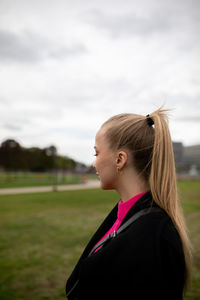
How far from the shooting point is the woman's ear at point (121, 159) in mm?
1423

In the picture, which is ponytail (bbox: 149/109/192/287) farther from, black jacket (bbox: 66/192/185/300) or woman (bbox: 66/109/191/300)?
black jacket (bbox: 66/192/185/300)

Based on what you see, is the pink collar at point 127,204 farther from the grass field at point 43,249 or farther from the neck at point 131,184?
the grass field at point 43,249

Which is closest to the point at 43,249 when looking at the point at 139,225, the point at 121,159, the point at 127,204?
the point at 127,204

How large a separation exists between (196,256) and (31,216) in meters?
6.67

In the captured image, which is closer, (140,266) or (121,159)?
(140,266)

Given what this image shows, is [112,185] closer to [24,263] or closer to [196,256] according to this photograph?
[24,263]

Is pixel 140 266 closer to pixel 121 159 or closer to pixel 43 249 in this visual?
pixel 121 159

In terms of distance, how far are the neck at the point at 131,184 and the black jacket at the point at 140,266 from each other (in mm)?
228

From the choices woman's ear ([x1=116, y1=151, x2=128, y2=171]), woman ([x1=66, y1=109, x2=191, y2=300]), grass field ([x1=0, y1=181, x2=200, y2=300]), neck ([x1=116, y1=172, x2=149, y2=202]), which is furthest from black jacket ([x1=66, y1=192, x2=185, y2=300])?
grass field ([x1=0, y1=181, x2=200, y2=300])

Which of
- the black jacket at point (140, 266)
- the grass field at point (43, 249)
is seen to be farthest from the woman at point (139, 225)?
the grass field at point (43, 249)

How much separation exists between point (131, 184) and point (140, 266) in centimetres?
48

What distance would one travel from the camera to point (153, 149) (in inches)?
55.4

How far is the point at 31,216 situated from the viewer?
9789mm

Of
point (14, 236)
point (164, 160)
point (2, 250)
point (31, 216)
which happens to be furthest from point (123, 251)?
point (31, 216)
